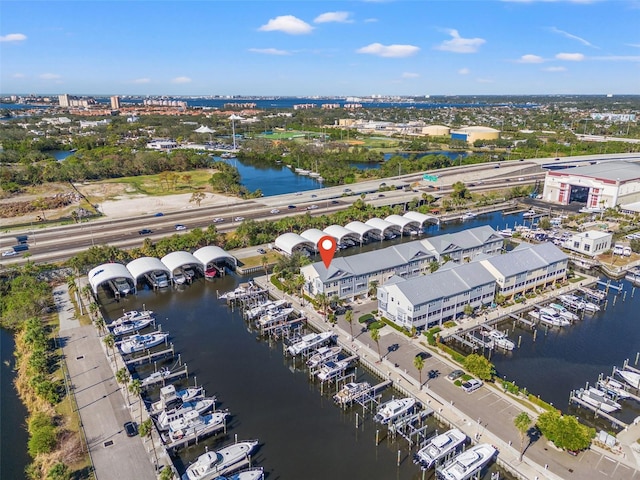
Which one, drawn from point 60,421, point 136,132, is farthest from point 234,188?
point 136,132

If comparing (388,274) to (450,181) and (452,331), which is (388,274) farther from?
(450,181)

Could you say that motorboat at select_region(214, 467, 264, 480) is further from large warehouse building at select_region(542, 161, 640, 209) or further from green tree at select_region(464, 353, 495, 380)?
large warehouse building at select_region(542, 161, 640, 209)

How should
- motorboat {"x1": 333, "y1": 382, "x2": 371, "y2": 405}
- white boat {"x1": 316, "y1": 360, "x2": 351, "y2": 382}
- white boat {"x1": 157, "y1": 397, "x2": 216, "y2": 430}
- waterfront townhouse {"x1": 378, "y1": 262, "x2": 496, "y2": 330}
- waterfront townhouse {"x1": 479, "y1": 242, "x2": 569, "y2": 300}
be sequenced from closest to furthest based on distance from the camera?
white boat {"x1": 157, "y1": 397, "x2": 216, "y2": 430}, motorboat {"x1": 333, "y1": 382, "x2": 371, "y2": 405}, white boat {"x1": 316, "y1": 360, "x2": 351, "y2": 382}, waterfront townhouse {"x1": 378, "y1": 262, "x2": 496, "y2": 330}, waterfront townhouse {"x1": 479, "y1": 242, "x2": 569, "y2": 300}

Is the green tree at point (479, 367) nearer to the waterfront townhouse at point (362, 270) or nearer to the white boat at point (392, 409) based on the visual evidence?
the white boat at point (392, 409)

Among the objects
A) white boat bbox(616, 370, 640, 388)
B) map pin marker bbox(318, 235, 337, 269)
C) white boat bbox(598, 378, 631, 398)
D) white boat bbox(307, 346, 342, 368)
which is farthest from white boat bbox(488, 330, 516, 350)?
map pin marker bbox(318, 235, 337, 269)

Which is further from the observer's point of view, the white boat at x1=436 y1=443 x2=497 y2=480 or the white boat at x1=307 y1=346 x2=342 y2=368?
the white boat at x1=307 y1=346 x2=342 y2=368

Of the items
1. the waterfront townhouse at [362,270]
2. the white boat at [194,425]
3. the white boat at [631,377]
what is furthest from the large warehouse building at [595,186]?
the white boat at [194,425]

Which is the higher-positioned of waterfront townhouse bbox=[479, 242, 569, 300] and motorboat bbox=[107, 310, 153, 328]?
waterfront townhouse bbox=[479, 242, 569, 300]
